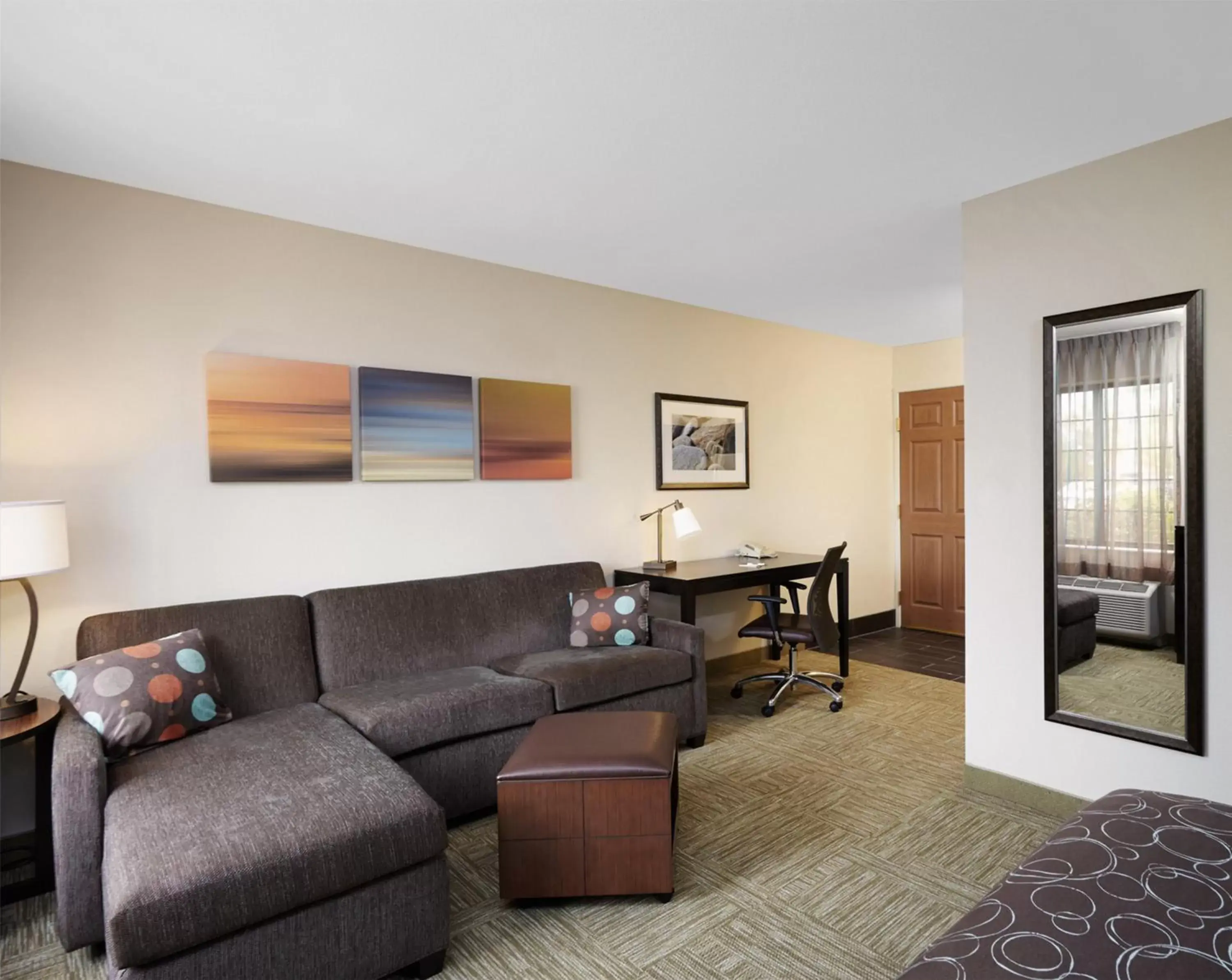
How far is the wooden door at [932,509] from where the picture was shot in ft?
19.4

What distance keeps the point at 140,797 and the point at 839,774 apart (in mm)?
2647

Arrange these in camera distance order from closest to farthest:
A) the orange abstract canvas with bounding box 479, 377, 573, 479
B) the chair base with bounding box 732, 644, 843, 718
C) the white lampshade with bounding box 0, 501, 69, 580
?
1. the white lampshade with bounding box 0, 501, 69, 580
2. the orange abstract canvas with bounding box 479, 377, 573, 479
3. the chair base with bounding box 732, 644, 843, 718

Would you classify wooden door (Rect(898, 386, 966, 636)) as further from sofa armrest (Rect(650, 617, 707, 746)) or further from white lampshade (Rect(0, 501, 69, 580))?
white lampshade (Rect(0, 501, 69, 580))

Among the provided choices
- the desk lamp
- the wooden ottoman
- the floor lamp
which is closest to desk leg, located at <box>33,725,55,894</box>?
the floor lamp

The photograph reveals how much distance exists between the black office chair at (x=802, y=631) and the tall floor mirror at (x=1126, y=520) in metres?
1.38

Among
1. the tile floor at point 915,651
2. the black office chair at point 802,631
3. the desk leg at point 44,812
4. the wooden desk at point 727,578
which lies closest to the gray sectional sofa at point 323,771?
the desk leg at point 44,812

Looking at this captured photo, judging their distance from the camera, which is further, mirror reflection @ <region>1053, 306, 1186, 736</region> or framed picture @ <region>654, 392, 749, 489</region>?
framed picture @ <region>654, 392, 749, 489</region>

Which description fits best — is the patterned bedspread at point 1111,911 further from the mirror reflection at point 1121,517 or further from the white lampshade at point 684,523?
the white lampshade at point 684,523

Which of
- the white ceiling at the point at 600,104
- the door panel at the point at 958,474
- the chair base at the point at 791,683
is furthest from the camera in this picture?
the door panel at the point at 958,474

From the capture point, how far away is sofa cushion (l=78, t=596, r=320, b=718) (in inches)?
107

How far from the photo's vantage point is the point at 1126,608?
269cm

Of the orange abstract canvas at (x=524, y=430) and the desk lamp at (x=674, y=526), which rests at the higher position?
the orange abstract canvas at (x=524, y=430)

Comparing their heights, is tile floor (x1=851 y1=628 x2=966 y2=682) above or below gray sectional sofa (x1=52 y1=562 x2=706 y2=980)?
below

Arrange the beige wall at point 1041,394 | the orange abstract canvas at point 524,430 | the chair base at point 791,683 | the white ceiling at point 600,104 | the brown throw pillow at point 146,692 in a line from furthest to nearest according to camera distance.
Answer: the chair base at point 791,683, the orange abstract canvas at point 524,430, the beige wall at point 1041,394, the brown throw pillow at point 146,692, the white ceiling at point 600,104
